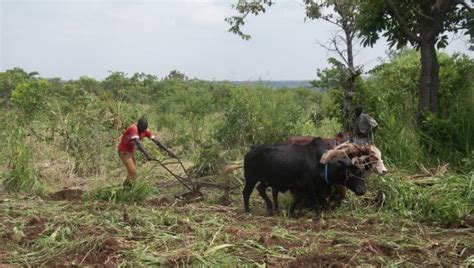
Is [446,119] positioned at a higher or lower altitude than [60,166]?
higher

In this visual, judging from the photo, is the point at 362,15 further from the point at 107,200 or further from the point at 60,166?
the point at 60,166

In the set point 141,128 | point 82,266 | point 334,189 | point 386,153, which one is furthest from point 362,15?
point 82,266

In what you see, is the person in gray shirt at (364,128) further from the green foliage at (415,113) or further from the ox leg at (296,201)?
the ox leg at (296,201)

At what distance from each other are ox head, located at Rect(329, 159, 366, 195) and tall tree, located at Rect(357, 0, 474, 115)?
3103 mm

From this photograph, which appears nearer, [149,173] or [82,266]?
[82,266]

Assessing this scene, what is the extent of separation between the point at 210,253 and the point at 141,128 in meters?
4.12

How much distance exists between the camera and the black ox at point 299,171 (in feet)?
26.4

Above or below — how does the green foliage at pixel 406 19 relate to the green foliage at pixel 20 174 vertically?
above

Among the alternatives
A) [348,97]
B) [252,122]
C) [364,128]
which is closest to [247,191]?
[364,128]

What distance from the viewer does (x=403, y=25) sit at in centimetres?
1055

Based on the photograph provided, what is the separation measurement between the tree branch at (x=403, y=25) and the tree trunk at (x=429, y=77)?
0.16 meters

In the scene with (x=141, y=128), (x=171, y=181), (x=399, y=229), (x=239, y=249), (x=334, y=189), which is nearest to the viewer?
(x=239, y=249)

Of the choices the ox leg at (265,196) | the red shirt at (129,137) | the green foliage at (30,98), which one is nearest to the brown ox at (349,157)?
the ox leg at (265,196)

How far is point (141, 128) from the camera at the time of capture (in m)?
9.33
